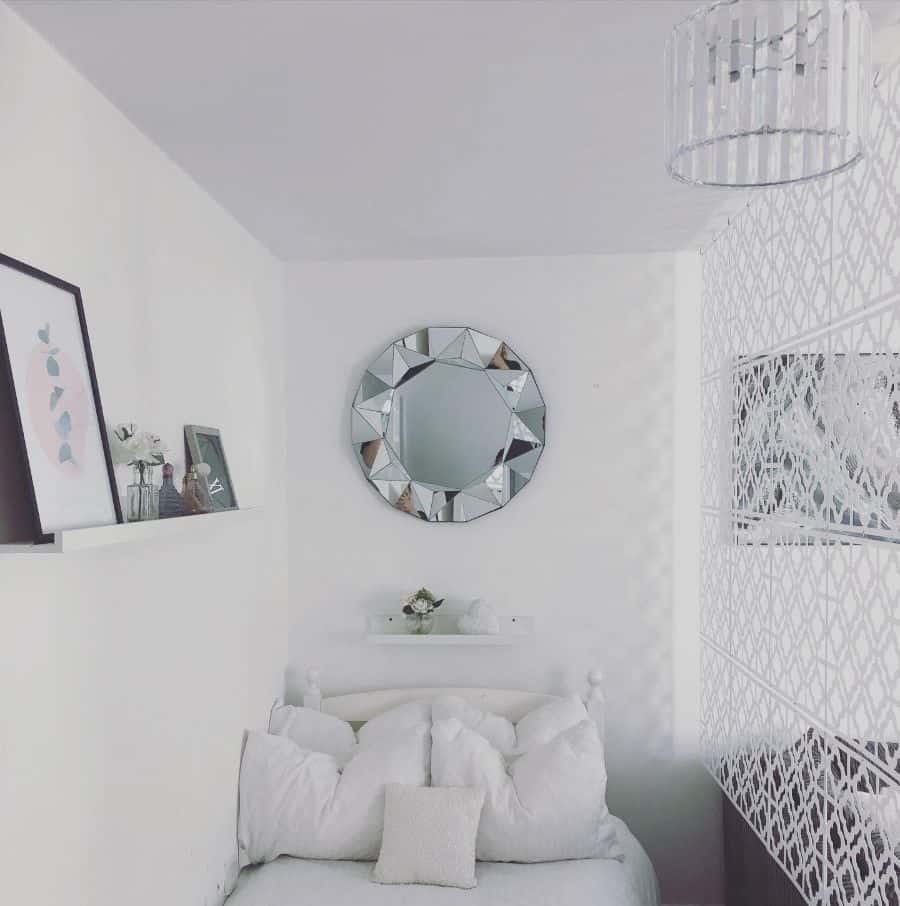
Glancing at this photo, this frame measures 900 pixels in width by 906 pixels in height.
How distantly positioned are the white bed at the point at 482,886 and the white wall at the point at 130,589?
0.16m

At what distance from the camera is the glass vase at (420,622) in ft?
10.3

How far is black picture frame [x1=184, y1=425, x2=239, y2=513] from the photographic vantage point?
2.25 metres

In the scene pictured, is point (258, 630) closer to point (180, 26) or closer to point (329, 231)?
point (329, 231)

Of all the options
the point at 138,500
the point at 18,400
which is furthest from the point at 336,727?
the point at 18,400

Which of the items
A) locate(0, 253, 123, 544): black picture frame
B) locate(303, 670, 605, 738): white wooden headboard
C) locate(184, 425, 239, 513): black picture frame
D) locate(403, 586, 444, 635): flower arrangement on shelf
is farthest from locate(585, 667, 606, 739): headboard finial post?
locate(0, 253, 123, 544): black picture frame

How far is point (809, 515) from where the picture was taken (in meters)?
2.09

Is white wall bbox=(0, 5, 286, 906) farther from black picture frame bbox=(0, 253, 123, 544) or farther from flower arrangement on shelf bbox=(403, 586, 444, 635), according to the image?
flower arrangement on shelf bbox=(403, 586, 444, 635)

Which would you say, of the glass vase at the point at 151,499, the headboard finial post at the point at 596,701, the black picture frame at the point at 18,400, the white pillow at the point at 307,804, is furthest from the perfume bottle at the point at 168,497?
the headboard finial post at the point at 596,701

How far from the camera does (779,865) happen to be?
90.1 inches

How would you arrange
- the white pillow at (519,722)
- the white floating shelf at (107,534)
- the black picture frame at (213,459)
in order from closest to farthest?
the white floating shelf at (107,534) → the black picture frame at (213,459) → the white pillow at (519,722)

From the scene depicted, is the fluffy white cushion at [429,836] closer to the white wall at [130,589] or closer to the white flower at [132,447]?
the white wall at [130,589]

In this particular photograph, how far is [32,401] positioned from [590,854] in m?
2.11

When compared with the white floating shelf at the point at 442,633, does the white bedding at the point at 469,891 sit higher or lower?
lower

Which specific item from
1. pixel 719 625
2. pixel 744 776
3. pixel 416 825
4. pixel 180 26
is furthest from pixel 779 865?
pixel 180 26
